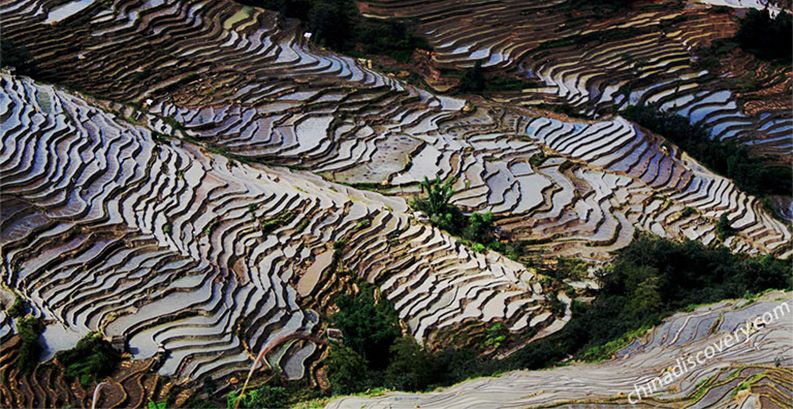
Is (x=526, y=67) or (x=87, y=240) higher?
(x=526, y=67)

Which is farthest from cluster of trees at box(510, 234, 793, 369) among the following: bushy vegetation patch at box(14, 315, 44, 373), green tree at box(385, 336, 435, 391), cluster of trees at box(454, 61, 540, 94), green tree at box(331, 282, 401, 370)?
cluster of trees at box(454, 61, 540, 94)

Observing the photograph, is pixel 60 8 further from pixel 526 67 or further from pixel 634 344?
pixel 634 344

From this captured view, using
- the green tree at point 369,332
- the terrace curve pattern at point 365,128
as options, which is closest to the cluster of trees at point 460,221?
the terrace curve pattern at point 365,128

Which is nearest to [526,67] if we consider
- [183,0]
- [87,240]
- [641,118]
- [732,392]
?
[641,118]

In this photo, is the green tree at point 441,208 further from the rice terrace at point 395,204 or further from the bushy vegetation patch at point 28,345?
the bushy vegetation patch at point 28,345

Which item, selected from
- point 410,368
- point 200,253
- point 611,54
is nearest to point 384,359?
point 410,368

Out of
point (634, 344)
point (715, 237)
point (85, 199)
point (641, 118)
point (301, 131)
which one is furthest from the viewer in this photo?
point (641, 118)

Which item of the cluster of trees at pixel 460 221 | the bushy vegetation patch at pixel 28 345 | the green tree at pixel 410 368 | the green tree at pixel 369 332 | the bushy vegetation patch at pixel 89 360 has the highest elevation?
the cluster of trees at pixel 460 221
